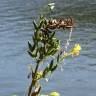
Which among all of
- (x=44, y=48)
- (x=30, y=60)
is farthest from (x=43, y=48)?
(x=30, y=60)

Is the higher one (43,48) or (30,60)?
(43,48)

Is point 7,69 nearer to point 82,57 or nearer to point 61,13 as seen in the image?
point 82,57

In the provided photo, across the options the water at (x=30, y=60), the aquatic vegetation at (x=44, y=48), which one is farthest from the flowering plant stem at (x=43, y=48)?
the water at (x=30, y=60)

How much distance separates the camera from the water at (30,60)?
438 inches

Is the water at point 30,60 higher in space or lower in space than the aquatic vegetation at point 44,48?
lower

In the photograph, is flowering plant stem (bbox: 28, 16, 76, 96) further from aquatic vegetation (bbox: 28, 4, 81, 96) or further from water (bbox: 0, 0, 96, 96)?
water (bbox: 0, 0, 96, 96)

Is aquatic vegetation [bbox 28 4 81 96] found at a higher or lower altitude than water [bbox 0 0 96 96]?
higher

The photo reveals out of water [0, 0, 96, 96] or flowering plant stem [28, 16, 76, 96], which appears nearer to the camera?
flowering plant stem [28, 16, 76, 96]

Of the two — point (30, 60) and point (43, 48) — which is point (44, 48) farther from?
point (30, 60)

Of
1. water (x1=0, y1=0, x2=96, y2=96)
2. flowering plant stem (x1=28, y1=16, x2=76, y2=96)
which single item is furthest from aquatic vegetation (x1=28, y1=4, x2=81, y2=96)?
water (x1=0, y1=0, x2=96, y2=96)

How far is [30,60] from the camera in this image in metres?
13.2

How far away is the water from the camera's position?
36.5 feet

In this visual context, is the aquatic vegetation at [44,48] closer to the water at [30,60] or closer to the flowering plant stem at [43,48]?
the flowering plant stem at [43,48]

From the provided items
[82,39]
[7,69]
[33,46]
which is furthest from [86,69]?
[33,46]
